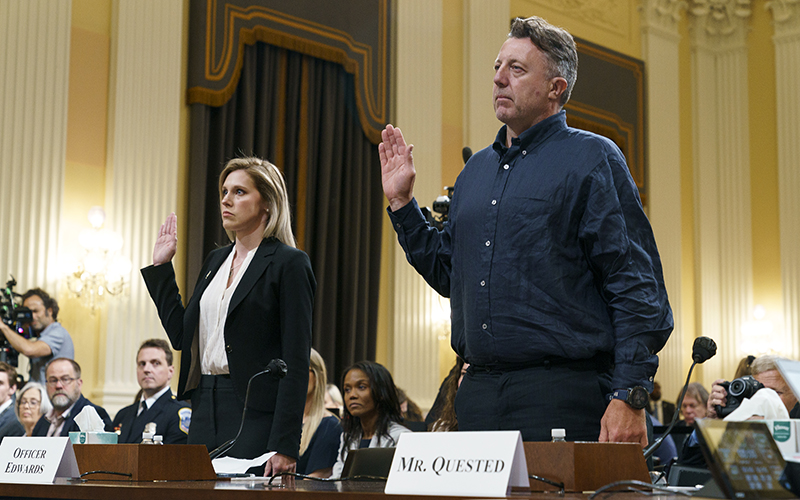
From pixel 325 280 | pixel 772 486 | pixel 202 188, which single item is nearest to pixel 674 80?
pixel 325 280

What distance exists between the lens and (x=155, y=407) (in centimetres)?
480

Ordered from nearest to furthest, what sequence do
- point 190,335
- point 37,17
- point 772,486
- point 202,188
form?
1. point 772,486
2. point 190,335
3. point 37,17
4. point 202,188

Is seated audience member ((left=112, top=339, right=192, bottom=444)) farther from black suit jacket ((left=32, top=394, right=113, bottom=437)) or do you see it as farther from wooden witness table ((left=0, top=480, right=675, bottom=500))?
wooden witness table ((left=0, top=480, right=675, bottom=500))

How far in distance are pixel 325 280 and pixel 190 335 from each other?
19.1ft

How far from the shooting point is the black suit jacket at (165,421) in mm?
4711

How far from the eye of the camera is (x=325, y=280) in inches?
326

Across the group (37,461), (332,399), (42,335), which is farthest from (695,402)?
(37,461)

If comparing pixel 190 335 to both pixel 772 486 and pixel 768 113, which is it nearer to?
pixel 772 486

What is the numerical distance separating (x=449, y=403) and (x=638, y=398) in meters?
2.47

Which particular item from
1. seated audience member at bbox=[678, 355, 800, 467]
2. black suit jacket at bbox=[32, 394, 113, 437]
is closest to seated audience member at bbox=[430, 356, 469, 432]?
seated audience member at bbox=[678, 355, 800, 467]

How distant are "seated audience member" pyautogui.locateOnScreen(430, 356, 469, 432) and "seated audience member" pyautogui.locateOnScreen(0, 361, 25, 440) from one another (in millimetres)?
2308

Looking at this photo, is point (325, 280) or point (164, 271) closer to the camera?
point (164, 271)

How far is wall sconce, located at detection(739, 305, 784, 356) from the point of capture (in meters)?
11.3

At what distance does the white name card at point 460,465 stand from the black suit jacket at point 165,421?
3.53 meters
